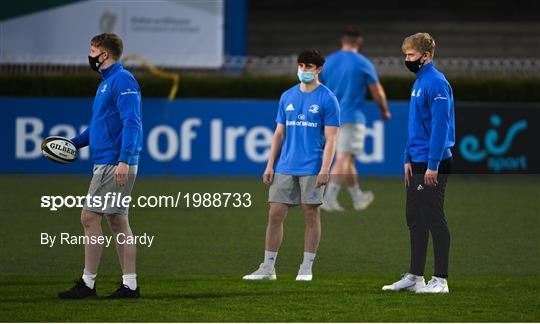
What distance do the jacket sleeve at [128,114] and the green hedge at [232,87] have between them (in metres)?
10.7

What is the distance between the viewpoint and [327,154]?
9625mm

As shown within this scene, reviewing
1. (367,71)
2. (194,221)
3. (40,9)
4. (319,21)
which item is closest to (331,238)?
(194,221)

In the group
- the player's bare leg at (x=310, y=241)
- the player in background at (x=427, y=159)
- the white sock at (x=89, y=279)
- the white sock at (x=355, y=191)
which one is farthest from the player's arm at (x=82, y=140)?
the white sock at (x=355, y=191)

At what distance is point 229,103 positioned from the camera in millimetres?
18391

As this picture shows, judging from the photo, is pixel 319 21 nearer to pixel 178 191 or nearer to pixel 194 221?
pixel 178 191

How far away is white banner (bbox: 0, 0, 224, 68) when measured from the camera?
22281mm

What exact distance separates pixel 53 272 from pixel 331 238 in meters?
3.35

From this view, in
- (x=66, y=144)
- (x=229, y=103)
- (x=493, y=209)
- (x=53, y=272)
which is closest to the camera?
(x=66, y=144)

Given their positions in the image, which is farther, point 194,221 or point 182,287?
point 194,221

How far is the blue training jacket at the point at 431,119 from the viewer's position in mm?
8688

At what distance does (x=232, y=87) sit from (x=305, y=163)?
9805 mm

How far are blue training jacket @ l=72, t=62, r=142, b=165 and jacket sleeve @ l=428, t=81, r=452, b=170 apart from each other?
80.5 inches

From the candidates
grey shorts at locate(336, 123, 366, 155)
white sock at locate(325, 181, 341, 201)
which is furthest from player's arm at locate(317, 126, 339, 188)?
grey shorts at locate(336, 123, 366, 155)

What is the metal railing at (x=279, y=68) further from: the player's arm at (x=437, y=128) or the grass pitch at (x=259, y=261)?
the player's arm at (x=437, y=128)
